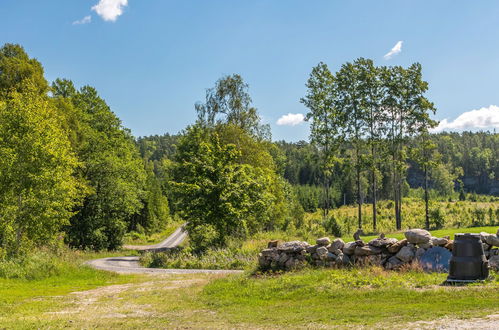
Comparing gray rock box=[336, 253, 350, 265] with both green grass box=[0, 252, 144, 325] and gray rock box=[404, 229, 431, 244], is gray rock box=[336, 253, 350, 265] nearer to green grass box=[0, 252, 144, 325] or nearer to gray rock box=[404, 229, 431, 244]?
gray rock box=[404, 229, 431, 244]

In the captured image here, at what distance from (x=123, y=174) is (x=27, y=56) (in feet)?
43.5

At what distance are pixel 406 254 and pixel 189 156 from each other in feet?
82.2

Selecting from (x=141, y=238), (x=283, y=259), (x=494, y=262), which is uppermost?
(x=494, y=262)

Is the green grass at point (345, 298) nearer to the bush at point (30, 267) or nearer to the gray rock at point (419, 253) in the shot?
the gray rock at point (419, 253)

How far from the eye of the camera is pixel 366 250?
15.2m

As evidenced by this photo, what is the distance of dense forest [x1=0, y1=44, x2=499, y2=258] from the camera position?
22.8 m

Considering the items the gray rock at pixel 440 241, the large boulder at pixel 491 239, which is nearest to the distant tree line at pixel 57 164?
the gray rock at pixel 440 241

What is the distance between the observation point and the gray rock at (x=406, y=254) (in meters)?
14.5

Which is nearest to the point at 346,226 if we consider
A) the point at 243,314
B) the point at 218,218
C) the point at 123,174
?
the point at 218,218

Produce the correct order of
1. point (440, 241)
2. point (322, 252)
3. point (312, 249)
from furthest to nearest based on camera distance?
point (312, 249), point (322, 252), point (440, 241)

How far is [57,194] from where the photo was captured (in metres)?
24.1

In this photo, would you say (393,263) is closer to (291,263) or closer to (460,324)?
(291,263)

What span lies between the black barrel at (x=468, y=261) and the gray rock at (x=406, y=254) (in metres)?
2.36

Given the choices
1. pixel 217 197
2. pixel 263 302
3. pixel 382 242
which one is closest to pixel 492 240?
pixel 382 242
